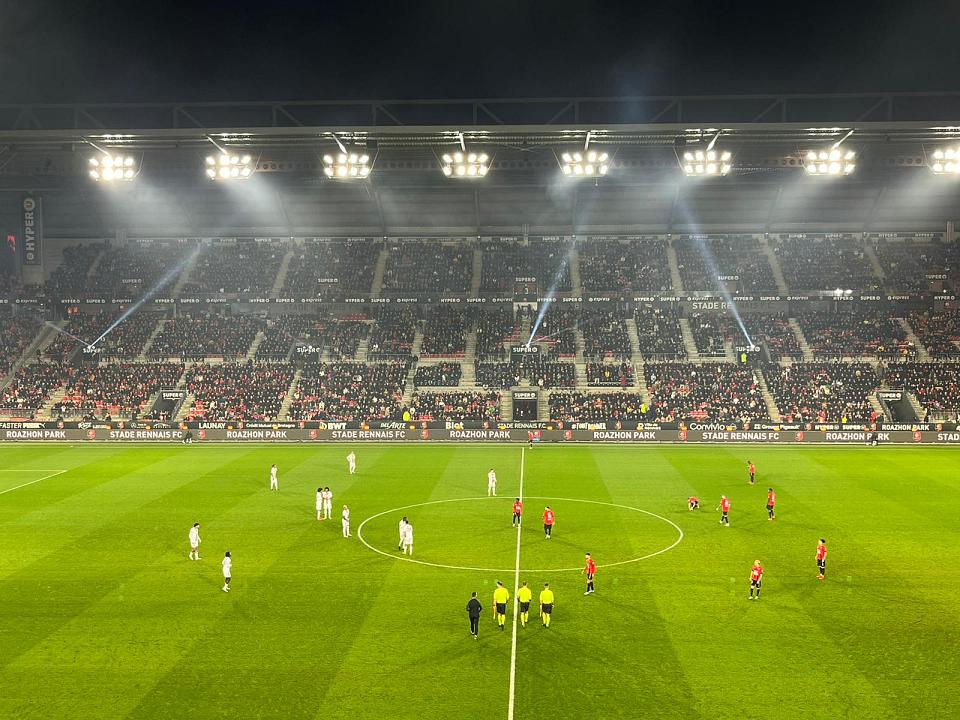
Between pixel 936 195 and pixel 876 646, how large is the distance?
207ft

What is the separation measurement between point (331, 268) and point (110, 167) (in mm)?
25667

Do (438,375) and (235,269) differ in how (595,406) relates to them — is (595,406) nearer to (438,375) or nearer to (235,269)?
(438,375)

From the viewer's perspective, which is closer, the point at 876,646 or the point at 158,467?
the point at 876,646

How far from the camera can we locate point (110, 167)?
50.7 m

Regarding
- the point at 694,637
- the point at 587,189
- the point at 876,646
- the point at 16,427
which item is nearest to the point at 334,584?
the point at 694,637

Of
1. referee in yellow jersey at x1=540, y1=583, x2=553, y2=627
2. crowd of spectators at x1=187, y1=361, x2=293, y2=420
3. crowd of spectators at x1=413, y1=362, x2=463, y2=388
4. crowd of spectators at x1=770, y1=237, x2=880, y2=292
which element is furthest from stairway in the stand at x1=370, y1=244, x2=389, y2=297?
referee in yellow jersey at x1=540, y1=583, x2=553, y2=627

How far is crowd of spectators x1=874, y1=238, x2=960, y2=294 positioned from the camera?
6931 centimetres

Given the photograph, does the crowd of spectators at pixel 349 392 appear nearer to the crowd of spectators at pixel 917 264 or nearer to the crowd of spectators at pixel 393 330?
the crowd of spectators at pixel 393 330

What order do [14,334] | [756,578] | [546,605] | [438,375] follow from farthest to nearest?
[14,334], [438,375], [756,578], [546,605]

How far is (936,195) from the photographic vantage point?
70.6 metres

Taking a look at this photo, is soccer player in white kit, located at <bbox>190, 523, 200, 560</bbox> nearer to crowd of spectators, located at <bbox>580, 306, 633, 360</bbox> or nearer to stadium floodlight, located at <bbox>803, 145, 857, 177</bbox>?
stadium floodlight, located at <bbox>803, 145, 857, 177</bbox>

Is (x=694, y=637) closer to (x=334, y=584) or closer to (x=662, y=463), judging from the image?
(x=334, y=584)

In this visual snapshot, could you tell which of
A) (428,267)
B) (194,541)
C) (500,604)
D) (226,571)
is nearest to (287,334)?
(428,267)

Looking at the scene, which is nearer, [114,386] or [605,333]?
[114,386]
